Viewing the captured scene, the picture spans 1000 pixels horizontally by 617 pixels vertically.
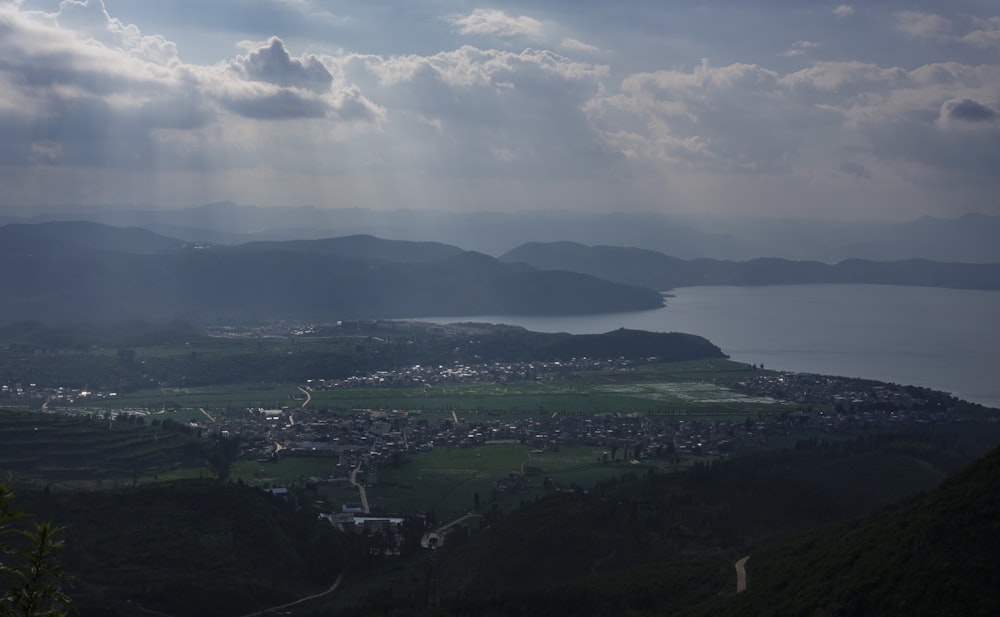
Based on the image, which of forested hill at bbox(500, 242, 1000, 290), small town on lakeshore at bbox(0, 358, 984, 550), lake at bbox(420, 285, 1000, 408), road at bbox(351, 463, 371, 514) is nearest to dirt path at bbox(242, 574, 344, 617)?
small town on lakeshore at bbox(0, 358, 984, 550)

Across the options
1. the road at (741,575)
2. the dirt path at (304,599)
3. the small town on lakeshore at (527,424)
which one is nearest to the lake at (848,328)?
the small town on lakeshore at (527,424)

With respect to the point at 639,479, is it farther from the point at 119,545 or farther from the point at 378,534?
the point at 119,545

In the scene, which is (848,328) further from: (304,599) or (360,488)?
(304,599)

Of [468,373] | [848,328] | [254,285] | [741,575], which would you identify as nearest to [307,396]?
[468,373]

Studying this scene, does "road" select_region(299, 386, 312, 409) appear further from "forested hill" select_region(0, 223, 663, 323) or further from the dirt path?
"forested hill" select_region(0, 223, 663, 323)

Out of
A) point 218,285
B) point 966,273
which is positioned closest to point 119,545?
point 218,285

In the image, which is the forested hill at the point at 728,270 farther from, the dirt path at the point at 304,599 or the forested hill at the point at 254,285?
the dirt path at the point at 304,599
